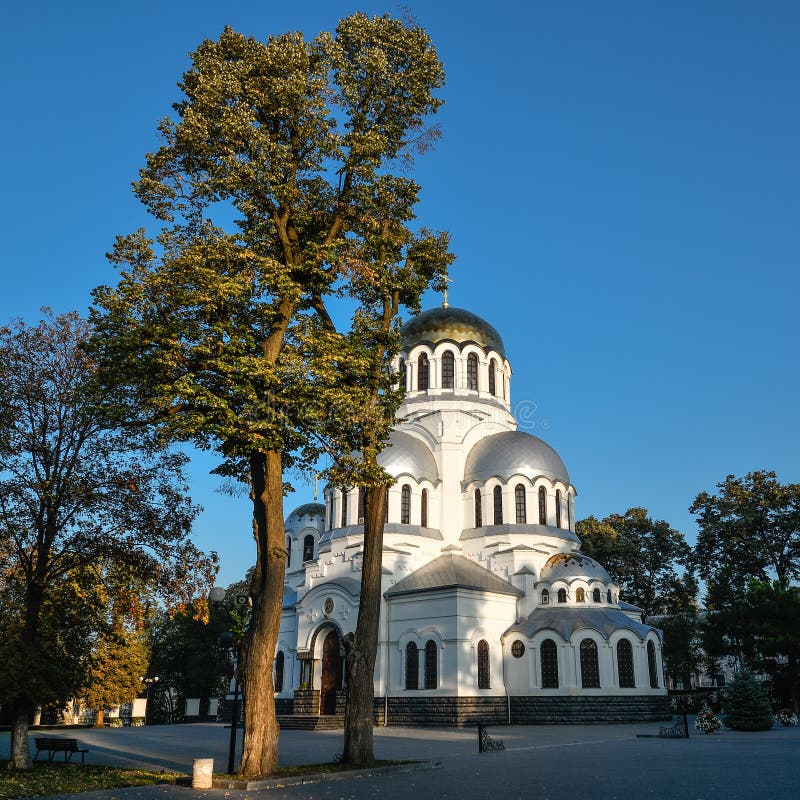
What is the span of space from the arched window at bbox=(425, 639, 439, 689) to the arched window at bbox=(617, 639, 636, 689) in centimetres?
741

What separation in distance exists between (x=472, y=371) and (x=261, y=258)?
26.4 meters

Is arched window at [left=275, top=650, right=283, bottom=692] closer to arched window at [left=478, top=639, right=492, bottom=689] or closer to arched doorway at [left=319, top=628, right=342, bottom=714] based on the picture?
arched doorway at [left=319, top=628, right=342, bottom=714]

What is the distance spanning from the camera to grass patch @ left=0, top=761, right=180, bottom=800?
1205 cm

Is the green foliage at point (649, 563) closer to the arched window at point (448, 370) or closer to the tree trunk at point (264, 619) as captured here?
the arched window at point (448, 370)

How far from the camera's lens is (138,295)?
1409cm

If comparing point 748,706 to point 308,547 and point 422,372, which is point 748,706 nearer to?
point 422,372

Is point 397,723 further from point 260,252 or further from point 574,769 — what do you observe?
point 260,252

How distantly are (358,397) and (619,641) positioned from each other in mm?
21451

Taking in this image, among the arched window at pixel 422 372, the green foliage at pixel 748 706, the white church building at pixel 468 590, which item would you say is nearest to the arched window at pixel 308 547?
the white church building at pixel 468 590

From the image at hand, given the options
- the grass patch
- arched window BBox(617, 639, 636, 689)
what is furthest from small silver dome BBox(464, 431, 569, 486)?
the grass patch

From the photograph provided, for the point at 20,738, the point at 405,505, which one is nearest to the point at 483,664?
the point at 405,505

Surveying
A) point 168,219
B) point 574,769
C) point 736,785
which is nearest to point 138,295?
point 168,219

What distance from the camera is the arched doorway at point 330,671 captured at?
3250 cm

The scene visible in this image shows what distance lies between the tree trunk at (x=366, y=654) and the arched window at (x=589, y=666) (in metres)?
17.7
